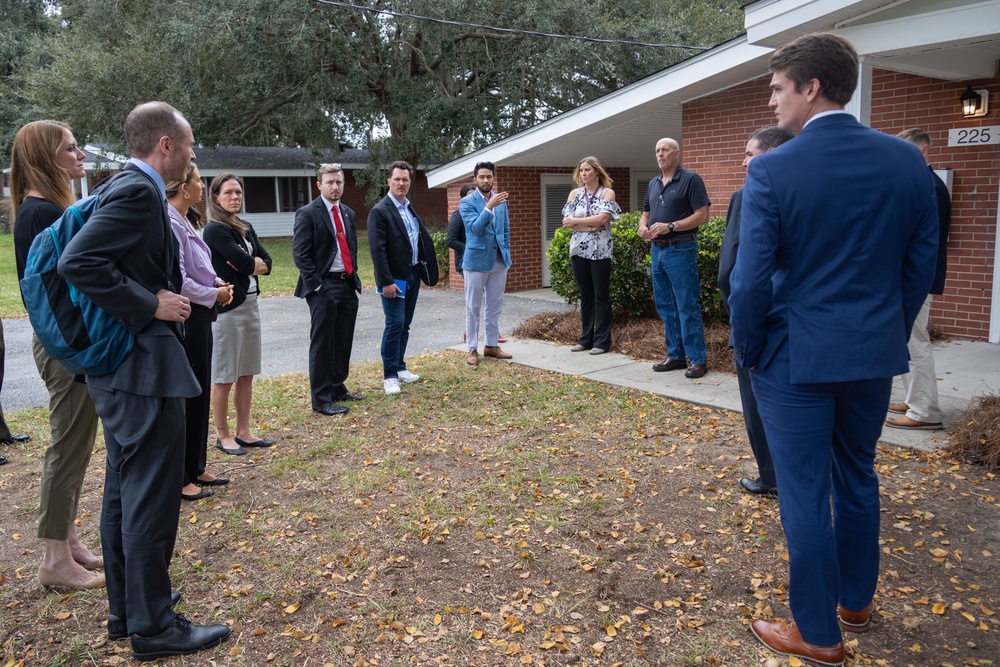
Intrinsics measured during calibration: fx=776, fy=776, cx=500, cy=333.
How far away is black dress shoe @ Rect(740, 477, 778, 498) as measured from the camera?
4.53m

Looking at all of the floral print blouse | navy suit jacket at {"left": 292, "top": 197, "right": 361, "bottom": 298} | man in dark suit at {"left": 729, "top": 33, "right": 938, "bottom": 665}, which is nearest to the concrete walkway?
the floral print blouse

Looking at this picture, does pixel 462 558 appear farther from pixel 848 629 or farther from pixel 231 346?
pixel 231 346

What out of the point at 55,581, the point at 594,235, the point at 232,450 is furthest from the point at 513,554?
the point at 594,235

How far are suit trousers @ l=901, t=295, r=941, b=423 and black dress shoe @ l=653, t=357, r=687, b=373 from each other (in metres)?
2.33

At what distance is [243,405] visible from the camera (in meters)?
5.65

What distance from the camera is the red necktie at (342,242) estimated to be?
21.3 feet

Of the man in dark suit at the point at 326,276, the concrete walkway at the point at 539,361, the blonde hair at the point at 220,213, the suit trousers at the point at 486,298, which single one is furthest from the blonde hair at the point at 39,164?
the suit trousers at the point at 486,298

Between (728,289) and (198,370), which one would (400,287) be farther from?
(728,289)

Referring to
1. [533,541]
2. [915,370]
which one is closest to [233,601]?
[533,541]

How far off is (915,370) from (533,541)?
3.14m

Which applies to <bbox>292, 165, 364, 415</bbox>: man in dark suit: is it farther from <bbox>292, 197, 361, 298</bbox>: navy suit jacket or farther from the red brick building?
the red brick building

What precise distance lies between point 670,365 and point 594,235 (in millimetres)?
1625

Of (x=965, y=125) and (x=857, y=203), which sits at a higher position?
(x=965, y=125)

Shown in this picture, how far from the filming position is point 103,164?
24.9m
